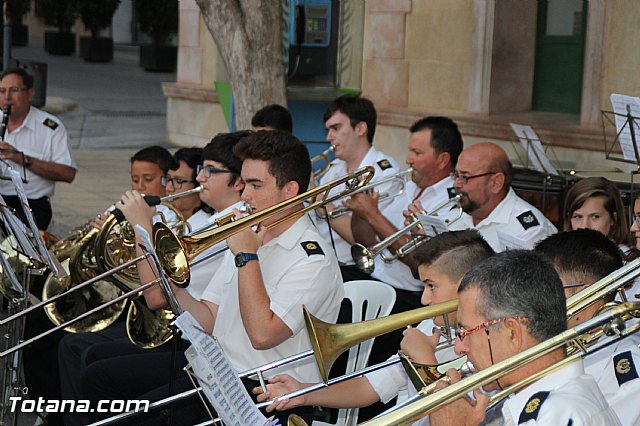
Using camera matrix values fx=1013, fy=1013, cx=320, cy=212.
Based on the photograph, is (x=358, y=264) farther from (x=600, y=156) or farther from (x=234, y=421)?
(x=600, y=156)

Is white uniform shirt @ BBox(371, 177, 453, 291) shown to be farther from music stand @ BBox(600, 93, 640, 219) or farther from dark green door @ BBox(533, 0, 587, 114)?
dark green door @ BBox(533, 0, 587, 114)

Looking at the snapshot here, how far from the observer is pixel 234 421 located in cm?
271

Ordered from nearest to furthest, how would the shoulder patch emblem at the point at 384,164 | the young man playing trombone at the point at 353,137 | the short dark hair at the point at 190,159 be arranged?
the short dark hair at the point at 190,159 < the shoulder patch emblem at the point at 384,164 < the young man playing trombone at the point at 353,137

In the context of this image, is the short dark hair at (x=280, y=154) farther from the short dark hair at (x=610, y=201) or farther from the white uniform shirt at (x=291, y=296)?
the short dark hair at (x=610, y=201)

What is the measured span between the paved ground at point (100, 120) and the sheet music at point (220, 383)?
20.0 ft

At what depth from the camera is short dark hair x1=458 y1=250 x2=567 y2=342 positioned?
252cm

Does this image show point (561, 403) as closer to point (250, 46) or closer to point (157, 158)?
point (157, 158)

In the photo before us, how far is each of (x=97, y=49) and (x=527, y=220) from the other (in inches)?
1016

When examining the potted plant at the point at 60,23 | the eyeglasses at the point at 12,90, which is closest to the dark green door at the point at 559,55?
the eyeglasses at the point at 12,90

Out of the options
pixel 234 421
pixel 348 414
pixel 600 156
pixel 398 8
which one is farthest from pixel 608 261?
pixel 398 8

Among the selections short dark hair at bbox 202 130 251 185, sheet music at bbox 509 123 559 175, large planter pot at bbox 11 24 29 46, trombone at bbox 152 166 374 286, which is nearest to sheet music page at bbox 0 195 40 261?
trombone at bbox 152 166 374 286

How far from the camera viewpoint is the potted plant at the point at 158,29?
26594mm

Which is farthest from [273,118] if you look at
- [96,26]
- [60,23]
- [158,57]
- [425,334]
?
[60,23]

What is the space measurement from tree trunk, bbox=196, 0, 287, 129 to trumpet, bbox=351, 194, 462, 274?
1.79 m
